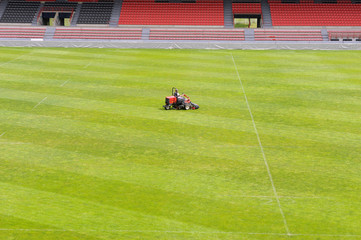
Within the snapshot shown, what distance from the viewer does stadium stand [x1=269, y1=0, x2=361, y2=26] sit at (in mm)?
64938

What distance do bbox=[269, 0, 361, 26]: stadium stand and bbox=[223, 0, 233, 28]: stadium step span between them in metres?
5.28

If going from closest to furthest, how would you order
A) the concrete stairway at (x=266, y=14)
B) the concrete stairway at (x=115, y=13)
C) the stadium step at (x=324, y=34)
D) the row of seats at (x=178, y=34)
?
1. the row of seats at (x=178, y=34)
2. the stadium step at (x=324, y=34)
3. the concrete stairway at (x=266, y=14)
4. the concrete stairway at (x=115, y=13)

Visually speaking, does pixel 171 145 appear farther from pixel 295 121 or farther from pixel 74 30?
pixel 74 30

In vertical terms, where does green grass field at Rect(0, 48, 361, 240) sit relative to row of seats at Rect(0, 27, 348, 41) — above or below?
below

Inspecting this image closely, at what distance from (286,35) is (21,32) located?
31.3 metres

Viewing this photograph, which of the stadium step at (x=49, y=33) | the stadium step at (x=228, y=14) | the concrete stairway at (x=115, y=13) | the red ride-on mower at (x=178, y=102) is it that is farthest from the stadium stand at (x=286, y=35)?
the red ride-on mower at (x=178, y=102)

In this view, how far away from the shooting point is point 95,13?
68.3 m

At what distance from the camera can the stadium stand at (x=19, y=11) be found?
67.7m

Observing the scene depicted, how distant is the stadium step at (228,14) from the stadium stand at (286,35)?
4175 mm

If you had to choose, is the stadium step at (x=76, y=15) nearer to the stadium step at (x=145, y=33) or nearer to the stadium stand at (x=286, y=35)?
the stadium step at (x=145, y=33)

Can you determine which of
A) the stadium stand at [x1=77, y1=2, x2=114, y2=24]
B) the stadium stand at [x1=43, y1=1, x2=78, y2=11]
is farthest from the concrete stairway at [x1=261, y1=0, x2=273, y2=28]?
the stadium stand at [x1=43, y1=1, x2=78, y2=11]

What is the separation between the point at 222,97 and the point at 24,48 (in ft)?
93.6

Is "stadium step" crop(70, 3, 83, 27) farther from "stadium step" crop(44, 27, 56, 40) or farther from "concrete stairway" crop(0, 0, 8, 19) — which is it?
"concrete stairway" crop(0, 0, 8, 19)

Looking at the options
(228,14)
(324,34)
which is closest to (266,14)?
(228,14)
